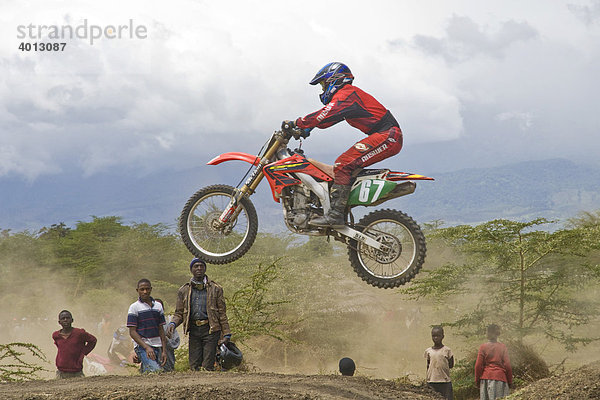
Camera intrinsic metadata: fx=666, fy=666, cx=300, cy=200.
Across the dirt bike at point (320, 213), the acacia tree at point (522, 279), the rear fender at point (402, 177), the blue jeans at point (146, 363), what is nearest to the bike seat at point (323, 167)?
the dirt bike at point (320, 213)

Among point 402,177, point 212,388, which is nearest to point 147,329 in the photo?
point 212,388

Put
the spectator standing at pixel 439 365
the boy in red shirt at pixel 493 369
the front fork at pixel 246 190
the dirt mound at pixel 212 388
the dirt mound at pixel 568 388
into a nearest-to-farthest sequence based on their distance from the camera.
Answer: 1. the dirt mound at pixel 212 388
2. the dirt mound at pixel 568 388
3. the front fork at pixel 246 190
4. the spectator standing at pixel 439 365
5. the boy in red shirt at pixel 493 369

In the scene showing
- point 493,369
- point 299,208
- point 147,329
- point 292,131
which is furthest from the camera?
point 493,369

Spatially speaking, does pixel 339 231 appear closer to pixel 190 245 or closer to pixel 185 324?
pixel 190 245

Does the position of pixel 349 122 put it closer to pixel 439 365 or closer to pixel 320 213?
pixel 320 213

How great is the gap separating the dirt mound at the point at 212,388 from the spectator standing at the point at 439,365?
325 millimetres

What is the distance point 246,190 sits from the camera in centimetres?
922

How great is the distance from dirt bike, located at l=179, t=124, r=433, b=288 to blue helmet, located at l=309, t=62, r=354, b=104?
703 mm

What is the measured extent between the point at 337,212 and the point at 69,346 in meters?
4.74

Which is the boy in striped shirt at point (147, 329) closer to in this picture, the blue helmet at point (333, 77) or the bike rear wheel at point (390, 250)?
the bike rear wheel at point (390, 250)

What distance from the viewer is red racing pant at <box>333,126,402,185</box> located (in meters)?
8.42

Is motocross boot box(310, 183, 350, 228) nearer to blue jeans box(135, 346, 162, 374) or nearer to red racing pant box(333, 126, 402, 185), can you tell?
red racing pant box(333, 126, 402, 185)

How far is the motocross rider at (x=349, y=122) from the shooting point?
27.6ft

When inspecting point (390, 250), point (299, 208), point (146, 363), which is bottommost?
point (146, 363)
